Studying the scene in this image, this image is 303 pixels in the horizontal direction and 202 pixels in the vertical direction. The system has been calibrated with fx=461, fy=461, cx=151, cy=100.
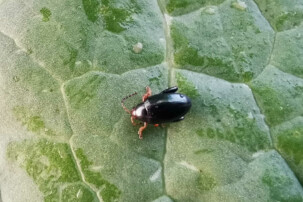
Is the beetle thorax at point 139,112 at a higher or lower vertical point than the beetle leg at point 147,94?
lower

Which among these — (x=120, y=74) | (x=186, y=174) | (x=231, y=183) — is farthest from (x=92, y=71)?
(x=231, y=183)

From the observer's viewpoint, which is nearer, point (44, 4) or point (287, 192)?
point (287, 192)

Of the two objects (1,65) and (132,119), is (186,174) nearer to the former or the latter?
(132,119)

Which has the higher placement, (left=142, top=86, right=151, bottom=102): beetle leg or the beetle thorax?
(left=142, top=86, right=151, bottom=102): beetle leg
